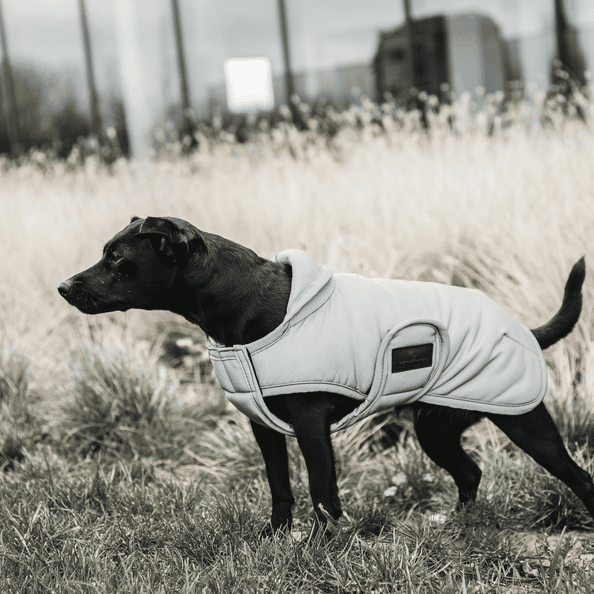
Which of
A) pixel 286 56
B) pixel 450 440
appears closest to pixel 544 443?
pixel 450 440

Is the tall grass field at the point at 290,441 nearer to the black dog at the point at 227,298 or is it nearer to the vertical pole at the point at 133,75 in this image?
the black dog at the point at 227,298

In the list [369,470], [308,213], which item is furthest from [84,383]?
[308,213]

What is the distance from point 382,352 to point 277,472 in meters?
0.56

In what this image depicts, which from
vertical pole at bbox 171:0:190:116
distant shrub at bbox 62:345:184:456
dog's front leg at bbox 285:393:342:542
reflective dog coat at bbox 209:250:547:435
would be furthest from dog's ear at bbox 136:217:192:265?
vertical pole at bbox 171:0:190:116

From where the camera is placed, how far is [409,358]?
231 centimetres

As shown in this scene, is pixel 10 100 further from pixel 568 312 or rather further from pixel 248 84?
pixel 568 312

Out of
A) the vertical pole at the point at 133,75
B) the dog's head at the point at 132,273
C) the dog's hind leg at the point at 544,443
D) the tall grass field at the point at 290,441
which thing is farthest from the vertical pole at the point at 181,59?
the dog's hind leg at the point at 544,443

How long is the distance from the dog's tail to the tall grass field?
0.61m

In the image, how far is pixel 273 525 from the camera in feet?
8.14

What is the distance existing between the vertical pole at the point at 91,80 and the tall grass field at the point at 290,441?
19.5 ft

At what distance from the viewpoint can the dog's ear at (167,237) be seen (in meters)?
2.14

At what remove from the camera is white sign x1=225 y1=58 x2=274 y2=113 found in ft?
37.0

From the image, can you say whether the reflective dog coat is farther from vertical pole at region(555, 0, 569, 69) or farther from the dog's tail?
vertical pole at region(555, 0, 569, 69)

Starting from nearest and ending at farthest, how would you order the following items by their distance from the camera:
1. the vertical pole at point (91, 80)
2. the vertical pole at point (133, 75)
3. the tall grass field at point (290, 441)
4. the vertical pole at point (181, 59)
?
the tall grass field at point (290, 441) < the vertical pole at point (133, 75) < the vertical pole at point (181, 59) < the vertical pole at point (91, 80)
